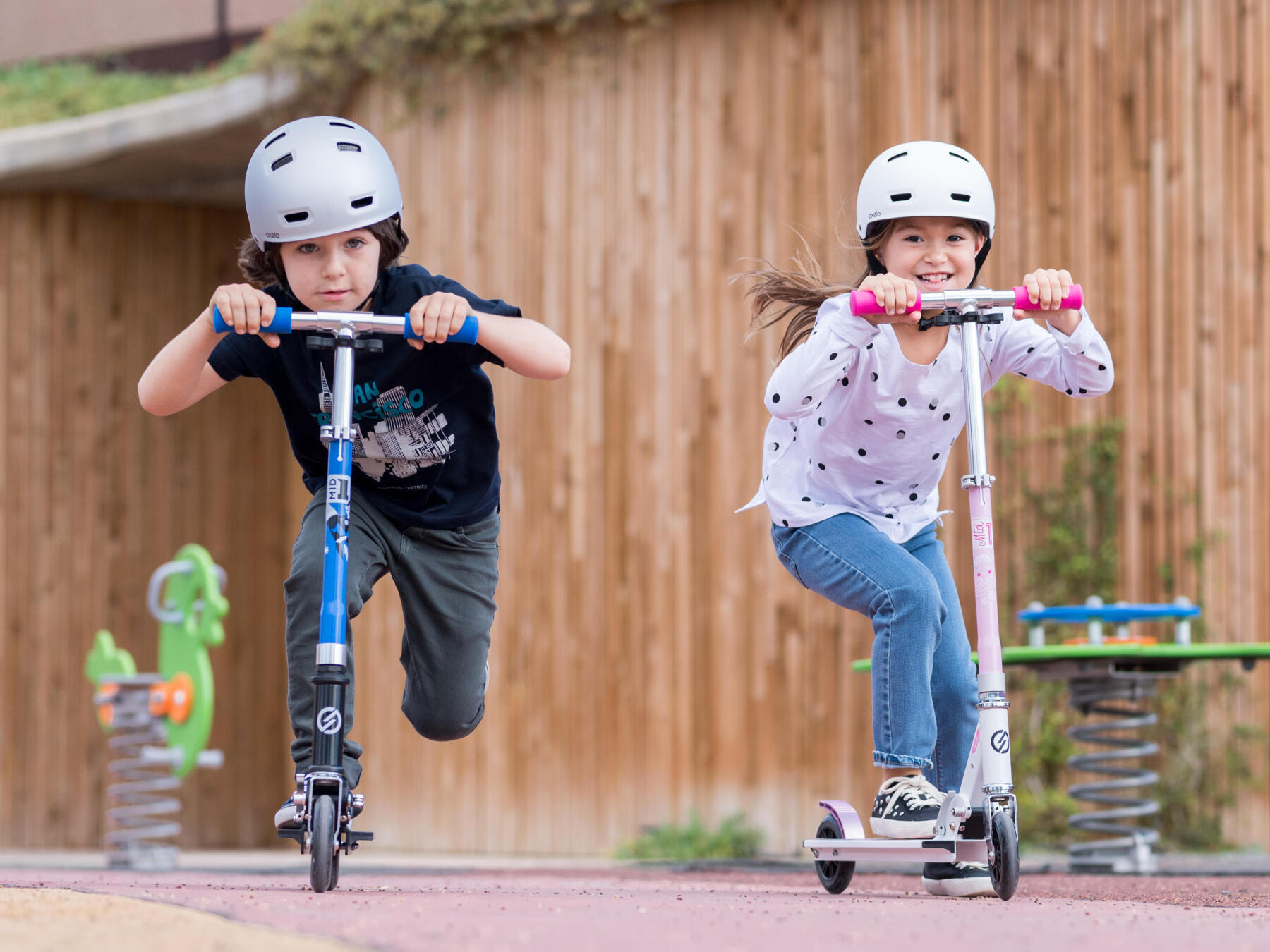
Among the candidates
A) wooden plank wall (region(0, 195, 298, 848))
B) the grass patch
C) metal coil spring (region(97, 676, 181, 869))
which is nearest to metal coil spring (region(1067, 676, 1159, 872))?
the grass patch

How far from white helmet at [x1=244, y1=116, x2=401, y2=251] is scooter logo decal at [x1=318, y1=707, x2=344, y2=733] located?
3.69ft

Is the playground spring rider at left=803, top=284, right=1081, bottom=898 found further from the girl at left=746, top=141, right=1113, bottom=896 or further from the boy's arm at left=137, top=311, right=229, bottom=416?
the boy's arm at left=137, top=311, right=229, bottom=416

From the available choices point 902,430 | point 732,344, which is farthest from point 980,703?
point 732,344

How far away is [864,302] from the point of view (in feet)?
11.8

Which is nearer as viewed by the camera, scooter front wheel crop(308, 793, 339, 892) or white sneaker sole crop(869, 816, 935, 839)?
scooter front wheel crop(308, 793, 339, 892)

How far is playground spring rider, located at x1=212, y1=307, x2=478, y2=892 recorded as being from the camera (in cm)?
331

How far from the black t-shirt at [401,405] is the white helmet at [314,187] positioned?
0.78 feet

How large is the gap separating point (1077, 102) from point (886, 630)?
484 centimetres

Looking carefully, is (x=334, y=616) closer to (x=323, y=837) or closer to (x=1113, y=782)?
(x=323, y=837)

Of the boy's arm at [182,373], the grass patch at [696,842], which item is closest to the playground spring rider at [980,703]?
the boy's arm at [182,373]

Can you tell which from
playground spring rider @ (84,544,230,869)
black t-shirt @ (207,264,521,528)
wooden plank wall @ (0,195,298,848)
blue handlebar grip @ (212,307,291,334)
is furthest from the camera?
wooden plank wall @ (0,195,298,848)

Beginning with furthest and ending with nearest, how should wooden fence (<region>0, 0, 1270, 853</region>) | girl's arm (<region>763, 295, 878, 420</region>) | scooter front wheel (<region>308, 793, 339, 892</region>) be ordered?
wooden fence (<region>0, 0, 1270, 853</region>) < girl's arm (<region>763, 295, 878, 420</region>) < scooter front wheel (<region>308, 793, 339, 892</region>)

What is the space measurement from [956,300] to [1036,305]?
20cm

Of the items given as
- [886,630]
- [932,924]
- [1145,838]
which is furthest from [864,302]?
[1145,838]
